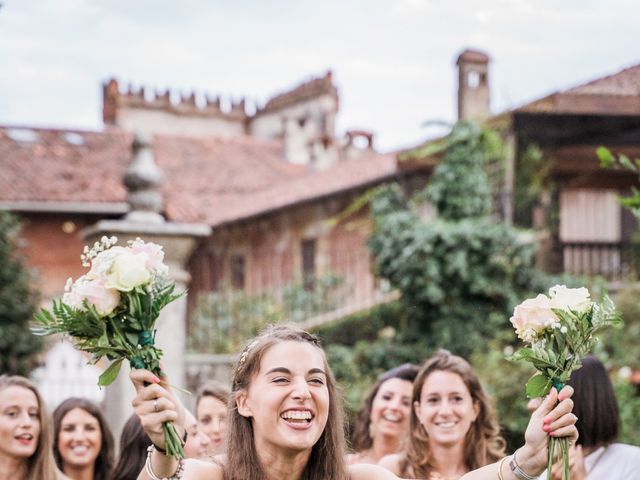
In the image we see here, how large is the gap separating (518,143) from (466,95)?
299 cm

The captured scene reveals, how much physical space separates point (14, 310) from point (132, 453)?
7.95m

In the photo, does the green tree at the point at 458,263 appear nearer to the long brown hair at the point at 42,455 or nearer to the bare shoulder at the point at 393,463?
the bare shoulder at the point at 393,463

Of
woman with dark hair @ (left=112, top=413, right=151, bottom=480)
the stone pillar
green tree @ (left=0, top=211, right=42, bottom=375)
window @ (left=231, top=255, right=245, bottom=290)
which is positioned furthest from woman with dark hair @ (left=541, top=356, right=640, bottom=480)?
window @ (left=231, top=255, right=245, bottom=290)

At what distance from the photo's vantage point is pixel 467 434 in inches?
212

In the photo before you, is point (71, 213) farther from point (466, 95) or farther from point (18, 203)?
point (466, 95)

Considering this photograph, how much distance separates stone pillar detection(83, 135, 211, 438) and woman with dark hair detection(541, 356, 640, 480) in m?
4.23

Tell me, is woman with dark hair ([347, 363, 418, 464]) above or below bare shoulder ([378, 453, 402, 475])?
above

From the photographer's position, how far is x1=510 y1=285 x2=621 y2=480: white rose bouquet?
3.51 m

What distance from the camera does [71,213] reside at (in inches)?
981

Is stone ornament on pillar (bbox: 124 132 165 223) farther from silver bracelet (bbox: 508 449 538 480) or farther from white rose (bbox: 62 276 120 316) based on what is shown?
silver bracelet (bbox: 508 449 538 480)

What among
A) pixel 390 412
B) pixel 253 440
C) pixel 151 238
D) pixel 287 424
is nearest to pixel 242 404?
pixel 253 440

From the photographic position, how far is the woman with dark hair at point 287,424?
343 centimetres

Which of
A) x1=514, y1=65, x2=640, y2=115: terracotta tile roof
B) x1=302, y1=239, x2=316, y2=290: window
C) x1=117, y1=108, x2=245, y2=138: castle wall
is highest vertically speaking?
x1=117, y1=108, x2=245, y2=138: castle wall

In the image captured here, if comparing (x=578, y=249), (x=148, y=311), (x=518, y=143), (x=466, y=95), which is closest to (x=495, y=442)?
(x=148, y=311)
